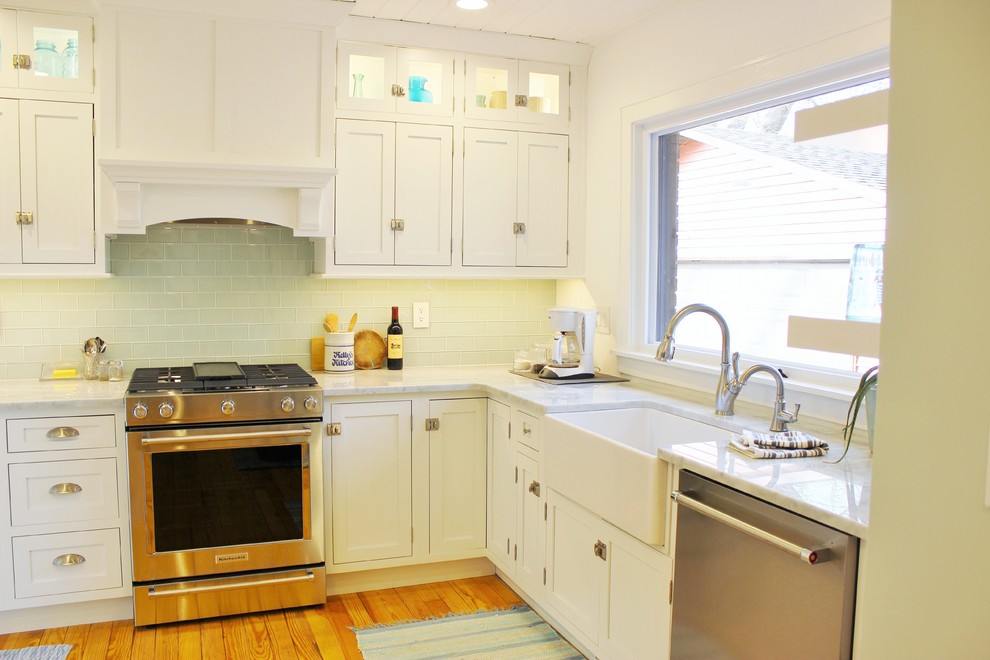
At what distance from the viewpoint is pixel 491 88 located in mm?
3967

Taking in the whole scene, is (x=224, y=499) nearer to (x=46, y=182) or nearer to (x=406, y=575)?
(x=406, y=575)

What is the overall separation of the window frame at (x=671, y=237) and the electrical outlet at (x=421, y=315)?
1.00m

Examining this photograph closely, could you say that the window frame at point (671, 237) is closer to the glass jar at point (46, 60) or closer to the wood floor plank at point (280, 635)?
the wood floor plank at point (280, 635)

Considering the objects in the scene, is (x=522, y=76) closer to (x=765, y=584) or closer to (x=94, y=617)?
(x=765, y=584)

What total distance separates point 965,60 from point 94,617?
344 cm

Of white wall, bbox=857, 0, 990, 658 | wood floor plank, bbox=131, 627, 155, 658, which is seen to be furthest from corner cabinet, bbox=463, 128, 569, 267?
white wall, bbox=857, 0, 990, 658

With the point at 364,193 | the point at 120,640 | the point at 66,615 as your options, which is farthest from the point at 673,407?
the point at 66,615

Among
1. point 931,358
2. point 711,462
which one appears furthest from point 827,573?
point 931,358

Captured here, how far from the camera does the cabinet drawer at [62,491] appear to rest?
3078 millimetres

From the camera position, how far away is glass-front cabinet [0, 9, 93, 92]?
10.5ft

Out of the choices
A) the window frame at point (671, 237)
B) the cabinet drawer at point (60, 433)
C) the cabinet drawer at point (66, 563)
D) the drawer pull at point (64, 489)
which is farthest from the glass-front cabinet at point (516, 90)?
the cabinet drawer at point (66, 563)

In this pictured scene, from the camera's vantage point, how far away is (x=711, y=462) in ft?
7.11

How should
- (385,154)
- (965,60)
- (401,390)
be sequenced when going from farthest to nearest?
(385,154) < (401,390) < (965,60)

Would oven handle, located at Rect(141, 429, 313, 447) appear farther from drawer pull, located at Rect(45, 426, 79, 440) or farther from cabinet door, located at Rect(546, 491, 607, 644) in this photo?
cabinet door, located at Rect(546, 491, 607, 644)
